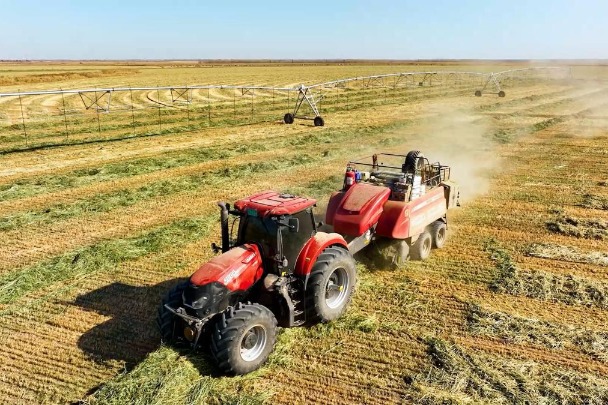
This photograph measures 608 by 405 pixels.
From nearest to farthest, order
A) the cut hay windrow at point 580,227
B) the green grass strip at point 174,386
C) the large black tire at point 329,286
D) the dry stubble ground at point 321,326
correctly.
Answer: the green grass strip at point 174,386, the dry stubble ground at point 321,326, the large black tire at point 329,286, the cut hay windrow at point 580,227

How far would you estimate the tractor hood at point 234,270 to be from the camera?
19.5 feet

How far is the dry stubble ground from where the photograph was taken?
5.92 meters

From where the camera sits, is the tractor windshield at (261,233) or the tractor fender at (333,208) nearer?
the tractor windshield at (261,233)

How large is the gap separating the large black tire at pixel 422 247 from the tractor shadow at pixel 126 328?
465cm

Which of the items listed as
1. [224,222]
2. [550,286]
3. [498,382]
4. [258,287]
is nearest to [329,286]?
[258,287]

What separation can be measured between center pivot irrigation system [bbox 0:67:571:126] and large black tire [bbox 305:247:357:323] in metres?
18.5

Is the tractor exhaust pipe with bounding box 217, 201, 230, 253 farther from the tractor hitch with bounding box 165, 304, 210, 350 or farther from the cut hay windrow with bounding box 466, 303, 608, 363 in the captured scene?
the cut hay windrow with bounding box 466, 303, 608, 363

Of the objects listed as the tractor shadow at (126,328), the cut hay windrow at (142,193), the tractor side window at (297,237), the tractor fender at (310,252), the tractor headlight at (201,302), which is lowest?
the tractor shadow at (126,328)

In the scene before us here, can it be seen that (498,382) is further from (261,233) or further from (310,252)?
(261,233)

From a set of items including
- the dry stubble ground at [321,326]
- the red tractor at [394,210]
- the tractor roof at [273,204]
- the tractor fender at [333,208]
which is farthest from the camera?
the tractor fender at [333,208]

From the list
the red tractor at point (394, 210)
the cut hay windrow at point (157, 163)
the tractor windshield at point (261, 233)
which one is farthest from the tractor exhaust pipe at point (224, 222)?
the cut hay windrow at point (157, 163)

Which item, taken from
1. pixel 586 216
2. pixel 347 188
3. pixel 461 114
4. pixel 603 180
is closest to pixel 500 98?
pixel 461 114

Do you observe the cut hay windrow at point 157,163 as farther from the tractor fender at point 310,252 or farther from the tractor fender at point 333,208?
the tractor fender at point 310,252

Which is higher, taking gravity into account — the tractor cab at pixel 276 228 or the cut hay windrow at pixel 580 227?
the tractor cab at pixel 276 228
